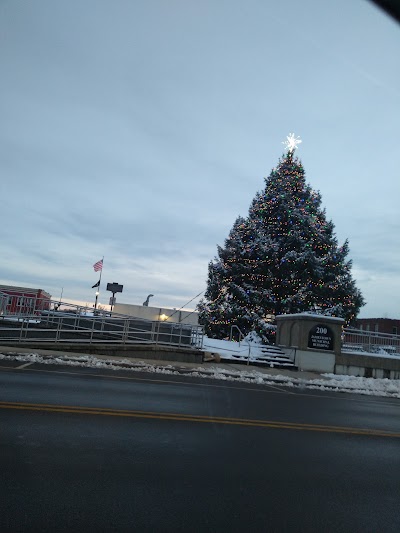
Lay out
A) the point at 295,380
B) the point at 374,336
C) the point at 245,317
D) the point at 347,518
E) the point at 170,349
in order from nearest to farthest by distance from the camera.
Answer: the point at 347,518
the point at 295,380
the point at 170,349
the point at 374,336
the point at 245,317

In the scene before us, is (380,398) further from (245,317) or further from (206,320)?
(206,320)

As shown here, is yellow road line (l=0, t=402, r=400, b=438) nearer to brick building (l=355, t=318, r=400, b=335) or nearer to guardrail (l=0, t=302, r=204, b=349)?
guardrail (l=0, t=302, r=204, b=349)

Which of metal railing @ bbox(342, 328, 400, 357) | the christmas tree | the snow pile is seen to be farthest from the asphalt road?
the christmas tree

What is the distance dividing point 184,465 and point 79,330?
13226 millimetres

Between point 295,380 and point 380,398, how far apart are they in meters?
2.69

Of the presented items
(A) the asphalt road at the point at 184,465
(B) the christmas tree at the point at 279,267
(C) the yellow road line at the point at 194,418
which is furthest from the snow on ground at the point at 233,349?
(C) the yellow road line at the point at 194,418

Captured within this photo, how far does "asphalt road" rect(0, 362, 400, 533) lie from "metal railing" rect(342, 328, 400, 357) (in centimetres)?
1239

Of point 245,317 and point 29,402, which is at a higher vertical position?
point 245,317

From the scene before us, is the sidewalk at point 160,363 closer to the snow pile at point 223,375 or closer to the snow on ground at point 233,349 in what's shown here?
the snow pile at point 223,375

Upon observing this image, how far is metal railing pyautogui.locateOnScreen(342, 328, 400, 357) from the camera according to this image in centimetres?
2014

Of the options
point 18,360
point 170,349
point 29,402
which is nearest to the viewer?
point 29,402

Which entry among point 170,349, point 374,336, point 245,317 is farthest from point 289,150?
point 170,349

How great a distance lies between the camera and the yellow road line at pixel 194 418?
21.2 ft

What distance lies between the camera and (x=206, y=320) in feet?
89.1
